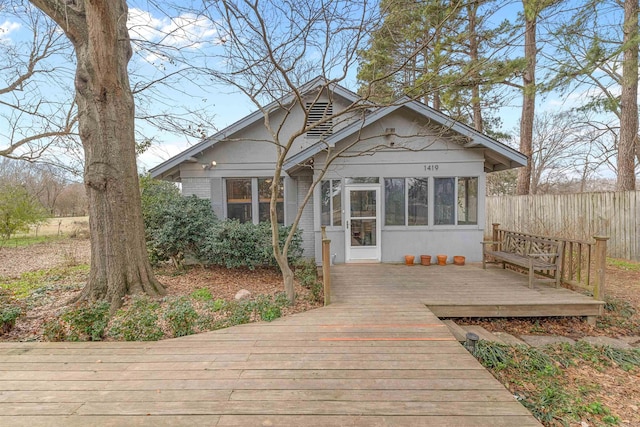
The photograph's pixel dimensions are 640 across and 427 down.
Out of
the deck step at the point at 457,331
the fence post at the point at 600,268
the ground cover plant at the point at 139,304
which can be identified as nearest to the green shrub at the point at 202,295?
the ground cover plant at the point at 139,304

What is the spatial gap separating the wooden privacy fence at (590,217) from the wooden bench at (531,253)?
237 centimetres

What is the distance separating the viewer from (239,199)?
8477mm

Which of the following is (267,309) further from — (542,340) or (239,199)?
(239,199)

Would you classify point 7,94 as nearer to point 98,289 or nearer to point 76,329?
point 98,289

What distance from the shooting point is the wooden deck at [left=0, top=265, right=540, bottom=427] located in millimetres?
2057

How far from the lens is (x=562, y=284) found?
5.59 m

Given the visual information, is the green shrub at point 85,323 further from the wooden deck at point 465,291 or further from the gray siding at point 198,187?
the gray siding at point 198,187

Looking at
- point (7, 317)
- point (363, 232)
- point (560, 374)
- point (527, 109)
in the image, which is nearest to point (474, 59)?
point (527, 109)

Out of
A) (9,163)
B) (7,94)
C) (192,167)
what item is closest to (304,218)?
(192,167)

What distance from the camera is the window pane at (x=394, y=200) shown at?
297 inches

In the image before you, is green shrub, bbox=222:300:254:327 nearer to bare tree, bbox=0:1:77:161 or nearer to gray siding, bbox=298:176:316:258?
gray siding, bbox=298:176:316:258

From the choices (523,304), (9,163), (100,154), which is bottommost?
(523,304)

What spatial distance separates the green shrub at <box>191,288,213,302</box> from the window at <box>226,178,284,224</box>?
113 inches

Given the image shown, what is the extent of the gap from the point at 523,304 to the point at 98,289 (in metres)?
6.90
